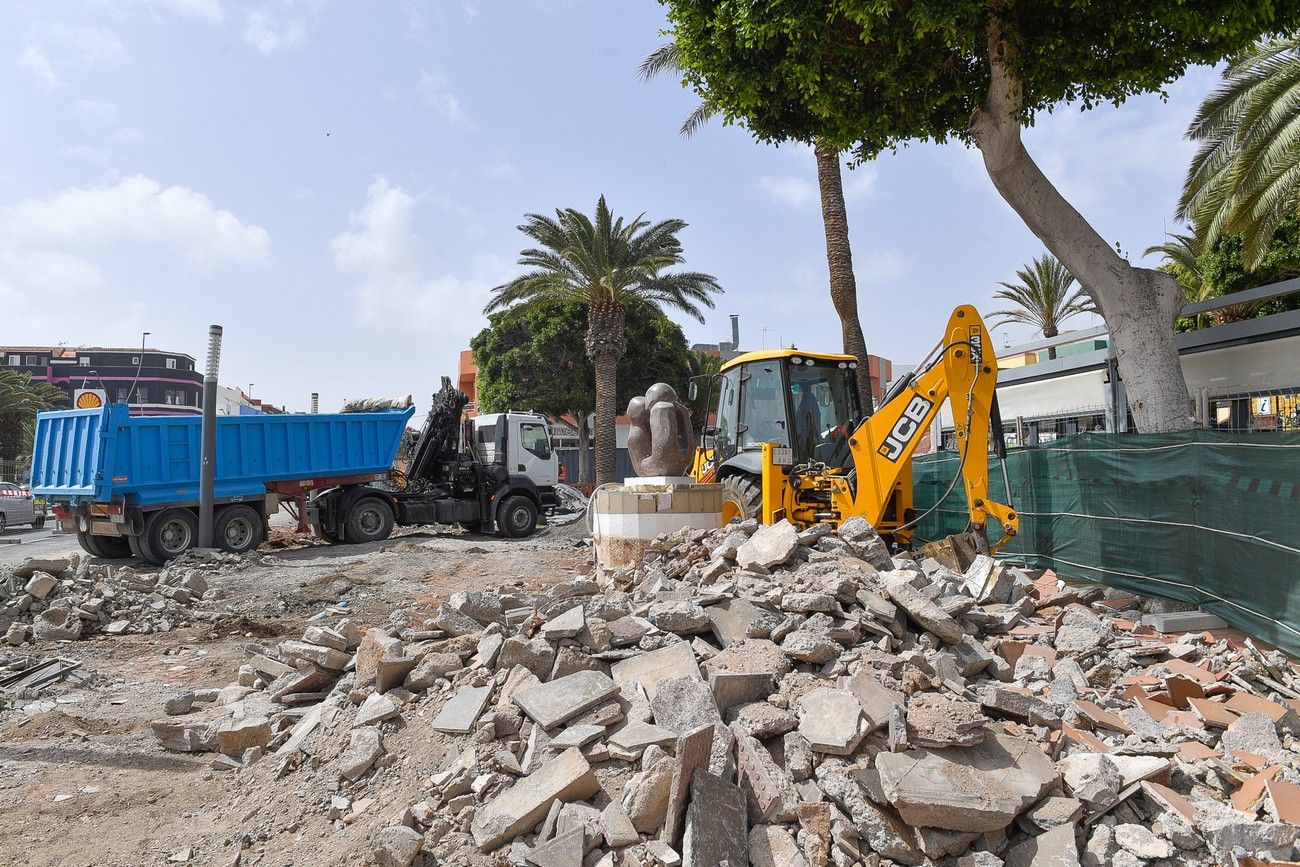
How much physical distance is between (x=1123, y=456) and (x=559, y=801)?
22.0ft

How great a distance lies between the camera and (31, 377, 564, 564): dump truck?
14883 mm

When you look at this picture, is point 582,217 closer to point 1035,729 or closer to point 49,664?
point 49,664

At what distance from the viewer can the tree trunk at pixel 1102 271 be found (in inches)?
365

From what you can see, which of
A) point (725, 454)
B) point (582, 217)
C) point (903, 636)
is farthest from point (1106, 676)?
point (582, 217)

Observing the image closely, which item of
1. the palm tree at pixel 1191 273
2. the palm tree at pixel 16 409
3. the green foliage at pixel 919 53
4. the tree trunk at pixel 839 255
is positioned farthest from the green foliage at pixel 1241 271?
the palm tree at pixel 16 409

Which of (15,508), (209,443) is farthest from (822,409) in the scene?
(15,508)

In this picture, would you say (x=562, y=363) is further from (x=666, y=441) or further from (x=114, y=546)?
(x=666, y=441)

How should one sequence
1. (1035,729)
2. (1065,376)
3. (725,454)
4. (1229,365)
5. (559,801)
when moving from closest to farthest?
(559,801), (1035,729), (725,454), (1229,365), (1065,376)

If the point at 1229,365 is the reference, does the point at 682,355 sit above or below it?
above

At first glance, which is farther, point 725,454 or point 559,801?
point 725,454

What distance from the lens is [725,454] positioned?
11422 millimetres

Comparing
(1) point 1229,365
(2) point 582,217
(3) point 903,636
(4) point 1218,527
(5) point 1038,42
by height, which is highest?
(2) point 582,217

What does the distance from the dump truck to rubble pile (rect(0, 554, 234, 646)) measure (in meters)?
3.58

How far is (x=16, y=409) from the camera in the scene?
130 feet
